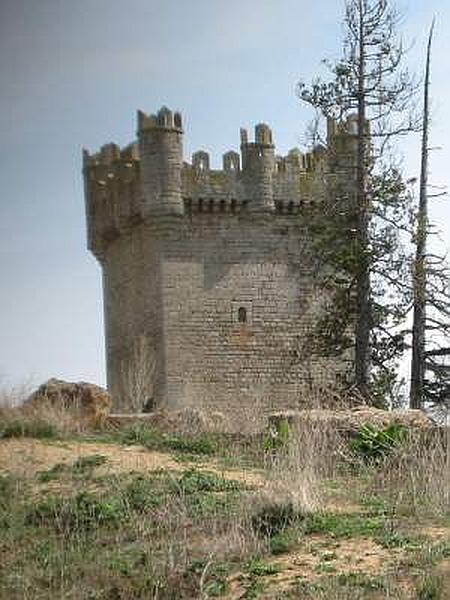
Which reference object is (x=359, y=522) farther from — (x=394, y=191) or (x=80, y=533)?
→ (x=394, y=191)

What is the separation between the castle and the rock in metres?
11.7

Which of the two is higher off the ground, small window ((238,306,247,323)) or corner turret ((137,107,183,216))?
corner turret ((137,107,183,216))

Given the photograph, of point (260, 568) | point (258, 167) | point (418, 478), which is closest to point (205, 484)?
point (418, 478)

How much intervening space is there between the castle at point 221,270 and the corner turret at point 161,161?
0.02m

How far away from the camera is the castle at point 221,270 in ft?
96.3

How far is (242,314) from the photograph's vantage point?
29.9 meters

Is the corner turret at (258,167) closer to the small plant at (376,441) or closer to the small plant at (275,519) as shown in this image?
the small plant at (376,441)

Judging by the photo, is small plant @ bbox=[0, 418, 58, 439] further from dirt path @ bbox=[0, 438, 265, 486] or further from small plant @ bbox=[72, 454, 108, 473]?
small plant @ bbox=[72, 454, 108, 473]

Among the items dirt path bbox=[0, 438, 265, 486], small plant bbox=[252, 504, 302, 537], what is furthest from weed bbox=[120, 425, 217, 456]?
small plant bbox=[252, 504, 302, 537]

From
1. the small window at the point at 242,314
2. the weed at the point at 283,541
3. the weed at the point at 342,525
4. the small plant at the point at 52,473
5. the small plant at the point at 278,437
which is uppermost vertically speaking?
the small window at the point at 242,314

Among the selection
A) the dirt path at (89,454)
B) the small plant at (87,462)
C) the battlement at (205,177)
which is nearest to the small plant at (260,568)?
the dirt path at (89,454)

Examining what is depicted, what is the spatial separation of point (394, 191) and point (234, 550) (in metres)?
15.7

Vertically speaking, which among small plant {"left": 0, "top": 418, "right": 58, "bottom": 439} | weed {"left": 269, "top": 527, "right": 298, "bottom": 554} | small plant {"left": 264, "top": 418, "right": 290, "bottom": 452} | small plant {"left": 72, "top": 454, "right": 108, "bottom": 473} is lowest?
weed {"left": 269, "top": 527, "right": 298, "bottom": 554}

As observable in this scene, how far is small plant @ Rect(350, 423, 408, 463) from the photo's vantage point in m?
12.5
